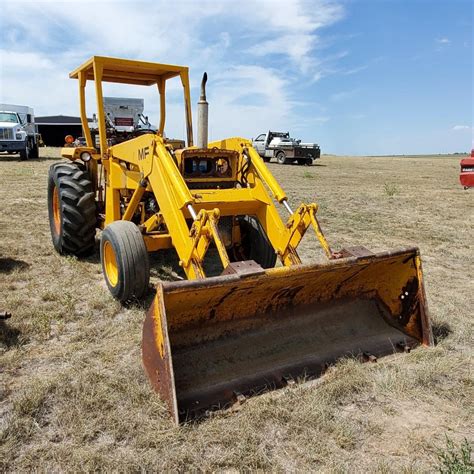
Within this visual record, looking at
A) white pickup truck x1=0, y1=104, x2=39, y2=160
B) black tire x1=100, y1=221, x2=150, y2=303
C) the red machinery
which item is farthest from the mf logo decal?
white pickup truck x1=0, y1=104, x2=39, y2=160

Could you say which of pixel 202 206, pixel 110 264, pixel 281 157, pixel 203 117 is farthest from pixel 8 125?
pixel 202 206

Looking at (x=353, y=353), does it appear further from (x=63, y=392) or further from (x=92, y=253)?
(x=92, y=253)

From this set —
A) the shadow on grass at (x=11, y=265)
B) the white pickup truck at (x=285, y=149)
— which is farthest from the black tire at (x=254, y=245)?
the white pickup truck at (x=285, y=149)

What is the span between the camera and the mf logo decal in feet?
14.9

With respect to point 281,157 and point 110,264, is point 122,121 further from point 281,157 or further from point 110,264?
point 281,157

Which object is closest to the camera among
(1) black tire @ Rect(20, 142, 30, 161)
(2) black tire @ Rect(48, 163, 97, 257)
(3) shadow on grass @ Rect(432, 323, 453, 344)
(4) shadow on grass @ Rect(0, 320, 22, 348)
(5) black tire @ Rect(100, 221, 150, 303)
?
(4) shadow on grass @ Rect(0, 320, 22, 348)

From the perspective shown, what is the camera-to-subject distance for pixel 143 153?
4648 mm

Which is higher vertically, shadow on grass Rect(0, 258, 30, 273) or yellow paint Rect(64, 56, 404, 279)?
yellow paint Rect(64, 56, 404, 279)

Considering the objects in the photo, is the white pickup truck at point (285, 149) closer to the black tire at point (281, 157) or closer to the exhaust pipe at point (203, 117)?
the black tire at point (281, 157)

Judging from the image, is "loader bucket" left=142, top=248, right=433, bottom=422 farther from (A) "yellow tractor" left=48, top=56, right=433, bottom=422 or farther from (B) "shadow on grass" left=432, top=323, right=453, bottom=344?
(B) "shadow on grass" left=432, top=323, right=453, bottom=344

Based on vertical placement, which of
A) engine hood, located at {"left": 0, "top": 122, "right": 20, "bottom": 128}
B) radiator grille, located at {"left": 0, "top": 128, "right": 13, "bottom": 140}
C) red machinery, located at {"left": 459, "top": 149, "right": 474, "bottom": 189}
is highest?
engine hood, located at {"left": 0, "top": 122, "right": 20, "bottom": 128}

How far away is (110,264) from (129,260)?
2.11 ft

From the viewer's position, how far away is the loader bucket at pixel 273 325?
2977 millimetres

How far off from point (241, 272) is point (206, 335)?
62 centimetres
